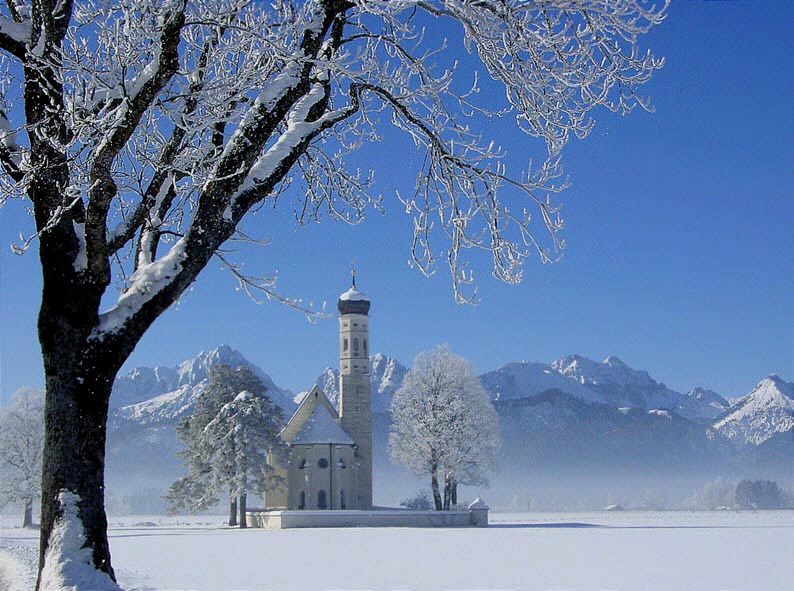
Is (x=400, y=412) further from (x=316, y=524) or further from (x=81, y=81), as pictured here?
(x=81, y=81)

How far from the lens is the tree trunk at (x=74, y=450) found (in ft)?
21.2

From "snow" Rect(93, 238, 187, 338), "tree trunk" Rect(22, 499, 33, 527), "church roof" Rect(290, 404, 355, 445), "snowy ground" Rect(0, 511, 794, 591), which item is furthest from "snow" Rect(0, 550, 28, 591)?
"church roof" Rect(290, 404, 355, 445)

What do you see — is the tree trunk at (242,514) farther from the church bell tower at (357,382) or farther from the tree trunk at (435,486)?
the church bell tower at (357,382)

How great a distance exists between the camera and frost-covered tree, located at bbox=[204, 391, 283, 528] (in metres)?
44.7

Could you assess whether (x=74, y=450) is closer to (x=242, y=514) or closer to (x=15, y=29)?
(x=15, y=29)

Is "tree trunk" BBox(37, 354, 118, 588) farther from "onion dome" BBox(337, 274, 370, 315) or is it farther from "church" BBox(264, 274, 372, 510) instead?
"onion dome" BBox(337, 274, 370, 315)

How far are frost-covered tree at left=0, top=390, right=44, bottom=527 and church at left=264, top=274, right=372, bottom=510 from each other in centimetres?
1357

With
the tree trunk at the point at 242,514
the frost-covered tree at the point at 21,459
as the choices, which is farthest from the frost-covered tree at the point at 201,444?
the frost-covered tree at the point at 21,459

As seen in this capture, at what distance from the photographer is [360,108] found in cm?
872

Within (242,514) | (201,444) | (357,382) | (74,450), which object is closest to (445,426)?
(242,514)

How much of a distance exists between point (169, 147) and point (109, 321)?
187 centimetres

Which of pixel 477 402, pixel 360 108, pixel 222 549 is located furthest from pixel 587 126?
pixel 477 402

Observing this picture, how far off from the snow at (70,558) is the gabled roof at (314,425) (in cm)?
5117

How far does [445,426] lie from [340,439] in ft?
32.1
